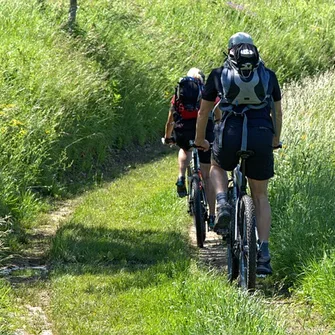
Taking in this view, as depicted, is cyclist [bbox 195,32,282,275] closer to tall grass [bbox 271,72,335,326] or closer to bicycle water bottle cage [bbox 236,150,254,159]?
bicycle water bottle cage [bbox 236,150,254,159]

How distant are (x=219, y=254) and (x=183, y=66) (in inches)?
415

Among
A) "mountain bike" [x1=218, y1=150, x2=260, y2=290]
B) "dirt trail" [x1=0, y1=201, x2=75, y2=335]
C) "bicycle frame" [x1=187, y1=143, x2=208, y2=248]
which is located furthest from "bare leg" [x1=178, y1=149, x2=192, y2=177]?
"mountain bike" [x1=218, y1=150, x2=260, y2=290]

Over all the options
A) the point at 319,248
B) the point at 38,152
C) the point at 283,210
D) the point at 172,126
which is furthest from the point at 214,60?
the point at 319,248

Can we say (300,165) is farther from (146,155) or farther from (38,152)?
(146,155)

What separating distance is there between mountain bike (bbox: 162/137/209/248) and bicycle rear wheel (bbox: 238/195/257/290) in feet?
6.95

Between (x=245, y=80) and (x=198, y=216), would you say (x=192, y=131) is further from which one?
(x=245, y=80)

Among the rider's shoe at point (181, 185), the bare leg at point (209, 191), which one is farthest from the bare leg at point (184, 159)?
the bare leg at point (209, 191)

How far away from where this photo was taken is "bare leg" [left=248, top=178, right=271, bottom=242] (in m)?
6.96

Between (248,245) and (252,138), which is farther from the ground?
(252,138)

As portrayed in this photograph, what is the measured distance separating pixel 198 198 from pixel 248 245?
8.35ft

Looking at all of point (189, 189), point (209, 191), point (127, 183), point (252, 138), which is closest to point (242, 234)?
point (252, 138)

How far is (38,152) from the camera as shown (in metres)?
11.5

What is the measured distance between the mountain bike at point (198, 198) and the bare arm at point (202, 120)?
4.06 feet

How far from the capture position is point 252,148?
265 inches
